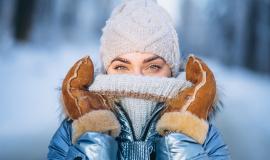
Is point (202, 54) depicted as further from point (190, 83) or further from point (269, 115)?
point (190, 83)

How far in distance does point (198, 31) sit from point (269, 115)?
0.68 m

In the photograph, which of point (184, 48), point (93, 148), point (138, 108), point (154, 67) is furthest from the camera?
point (184, 48)

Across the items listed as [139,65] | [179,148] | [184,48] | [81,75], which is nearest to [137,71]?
[139,65]

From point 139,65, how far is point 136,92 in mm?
79

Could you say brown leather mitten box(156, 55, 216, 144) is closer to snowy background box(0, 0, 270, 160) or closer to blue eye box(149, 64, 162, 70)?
blue eye box(149, 64, 162, 70)

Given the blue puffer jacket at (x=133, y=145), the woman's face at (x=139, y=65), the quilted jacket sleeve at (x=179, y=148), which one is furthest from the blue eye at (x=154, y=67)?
the quilted jacket sleeve at (x=179, y=148)

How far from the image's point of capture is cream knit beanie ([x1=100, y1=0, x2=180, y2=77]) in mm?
1032

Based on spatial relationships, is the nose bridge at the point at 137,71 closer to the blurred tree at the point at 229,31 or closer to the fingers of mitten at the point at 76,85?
the fingers of mitten at the point at 76,85

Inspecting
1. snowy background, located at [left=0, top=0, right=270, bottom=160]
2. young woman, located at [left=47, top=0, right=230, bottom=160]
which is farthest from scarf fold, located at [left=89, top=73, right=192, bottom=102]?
snowy background, located at [left=0, top=0, right=270, bottom=160]

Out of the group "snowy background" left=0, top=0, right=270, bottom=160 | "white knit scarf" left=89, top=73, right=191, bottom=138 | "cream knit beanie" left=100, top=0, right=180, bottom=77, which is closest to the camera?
"white knit scarf" left=89, top=73, right=191, bottom=138

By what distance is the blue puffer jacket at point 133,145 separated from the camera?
79 centimetres

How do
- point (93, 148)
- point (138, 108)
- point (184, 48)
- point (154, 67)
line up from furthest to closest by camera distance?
point (184, 48) < point (154, 67) < point (138, 108) < point (93, 148)

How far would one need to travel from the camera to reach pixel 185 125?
2.72 ft

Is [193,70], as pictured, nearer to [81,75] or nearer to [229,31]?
[81,75]
